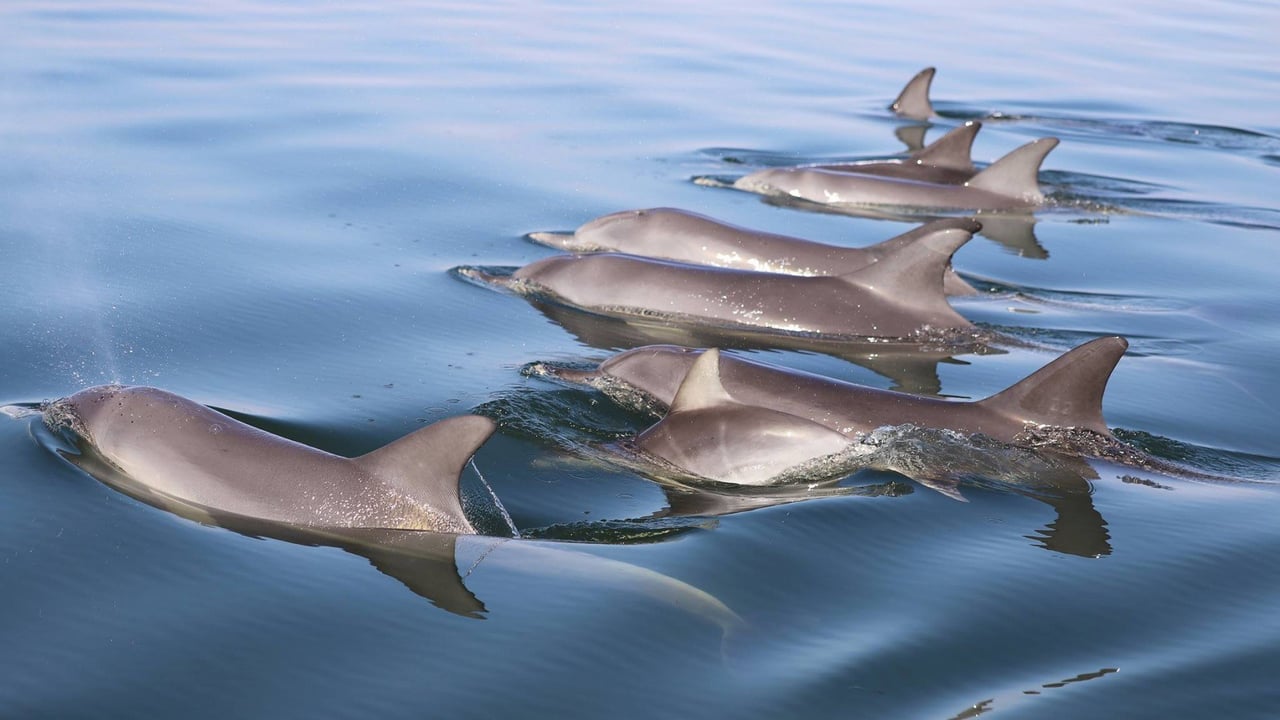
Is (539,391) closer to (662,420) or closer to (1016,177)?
(662,420)

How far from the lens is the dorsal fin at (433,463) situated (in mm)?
6438

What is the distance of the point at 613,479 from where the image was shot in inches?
299

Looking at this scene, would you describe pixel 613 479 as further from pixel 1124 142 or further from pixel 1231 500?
pixel 1124 142

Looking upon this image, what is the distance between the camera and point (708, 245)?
43.4ft

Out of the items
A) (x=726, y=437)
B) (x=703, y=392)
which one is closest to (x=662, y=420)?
(x=703, y=392)

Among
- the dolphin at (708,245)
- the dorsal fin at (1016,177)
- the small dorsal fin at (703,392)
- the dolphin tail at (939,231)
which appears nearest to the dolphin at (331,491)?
the small dorsal fin at (703,392)

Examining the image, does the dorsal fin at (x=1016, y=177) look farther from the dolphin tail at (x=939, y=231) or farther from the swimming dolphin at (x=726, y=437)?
the swimming dolphin at (x=726, y=437)

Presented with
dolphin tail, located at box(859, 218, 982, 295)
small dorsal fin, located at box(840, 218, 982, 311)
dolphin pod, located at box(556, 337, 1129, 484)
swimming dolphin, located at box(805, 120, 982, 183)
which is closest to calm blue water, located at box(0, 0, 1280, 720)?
dolphin tail, located at box(859, 218, 982, 295)

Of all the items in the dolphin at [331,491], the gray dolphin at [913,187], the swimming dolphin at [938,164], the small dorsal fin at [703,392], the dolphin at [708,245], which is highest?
the swimming dolphin at [938,164]

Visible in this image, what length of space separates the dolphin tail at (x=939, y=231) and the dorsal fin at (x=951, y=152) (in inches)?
213

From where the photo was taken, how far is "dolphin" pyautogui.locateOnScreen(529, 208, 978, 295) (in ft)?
41.2

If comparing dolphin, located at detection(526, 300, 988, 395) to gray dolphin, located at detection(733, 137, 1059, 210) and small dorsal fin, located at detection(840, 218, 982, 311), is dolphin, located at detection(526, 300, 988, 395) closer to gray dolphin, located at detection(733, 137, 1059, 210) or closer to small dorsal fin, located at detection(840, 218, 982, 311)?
small dorsal fin, located at detection(840, 218, 982, 311)

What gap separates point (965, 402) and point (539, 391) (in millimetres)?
2573

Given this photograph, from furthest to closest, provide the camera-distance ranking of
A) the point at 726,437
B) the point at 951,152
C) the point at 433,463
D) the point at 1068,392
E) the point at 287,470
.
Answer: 1. the point at 951,152
2. the point at 1068,392
3. the point at 726,437
4. the point at 287,470
5. the point at 433,463
